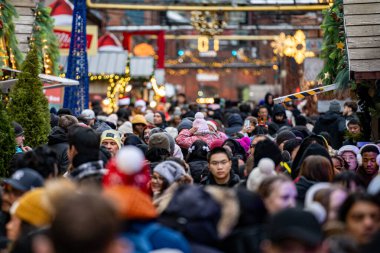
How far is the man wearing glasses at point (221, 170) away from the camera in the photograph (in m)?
11.4

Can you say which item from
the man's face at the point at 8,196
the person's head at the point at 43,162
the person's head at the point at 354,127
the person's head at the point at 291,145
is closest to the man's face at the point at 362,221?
the man's face at the point at 8,196

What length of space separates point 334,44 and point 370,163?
5.24m

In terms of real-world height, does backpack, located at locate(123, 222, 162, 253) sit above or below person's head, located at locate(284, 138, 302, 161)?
below

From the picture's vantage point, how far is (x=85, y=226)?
5043 mm

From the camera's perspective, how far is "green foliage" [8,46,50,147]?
16.2 meters

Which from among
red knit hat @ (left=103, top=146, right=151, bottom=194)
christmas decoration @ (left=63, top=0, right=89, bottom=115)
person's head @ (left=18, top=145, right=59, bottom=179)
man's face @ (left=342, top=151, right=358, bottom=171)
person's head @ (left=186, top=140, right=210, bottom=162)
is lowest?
man's face @ (left=342, top=151, right=358, bottom=171)

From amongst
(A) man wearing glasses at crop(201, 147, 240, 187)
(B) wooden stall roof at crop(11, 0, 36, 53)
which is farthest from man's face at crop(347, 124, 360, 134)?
→ (A) man wearing glasses at crop(201, 147, 240, 187)

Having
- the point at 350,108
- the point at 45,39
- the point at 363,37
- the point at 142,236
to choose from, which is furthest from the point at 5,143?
the point at 45,39

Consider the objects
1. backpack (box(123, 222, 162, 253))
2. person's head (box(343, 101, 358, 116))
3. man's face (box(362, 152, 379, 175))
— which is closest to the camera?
backpack (box(123, 222, 162, 253))

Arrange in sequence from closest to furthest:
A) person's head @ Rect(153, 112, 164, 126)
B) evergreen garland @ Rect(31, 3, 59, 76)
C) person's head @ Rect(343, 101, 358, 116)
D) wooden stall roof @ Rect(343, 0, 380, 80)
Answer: wooden stall roof @ Rect(343, 0, 380, 80) < person's head @ Rect(343, 101, 358, 116) < person's head @ Rect(153, 112, 164, 126) < evergreen garland @ Rect(31, 3, 59, 76)

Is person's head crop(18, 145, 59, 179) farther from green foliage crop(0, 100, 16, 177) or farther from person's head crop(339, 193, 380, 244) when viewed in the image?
green foliage crop(0, 100, 16, 177)

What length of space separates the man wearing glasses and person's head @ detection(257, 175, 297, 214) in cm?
367

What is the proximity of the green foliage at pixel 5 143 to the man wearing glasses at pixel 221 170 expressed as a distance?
3.41 meters

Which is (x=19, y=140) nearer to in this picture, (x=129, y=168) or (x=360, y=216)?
(x=129, y=168)
